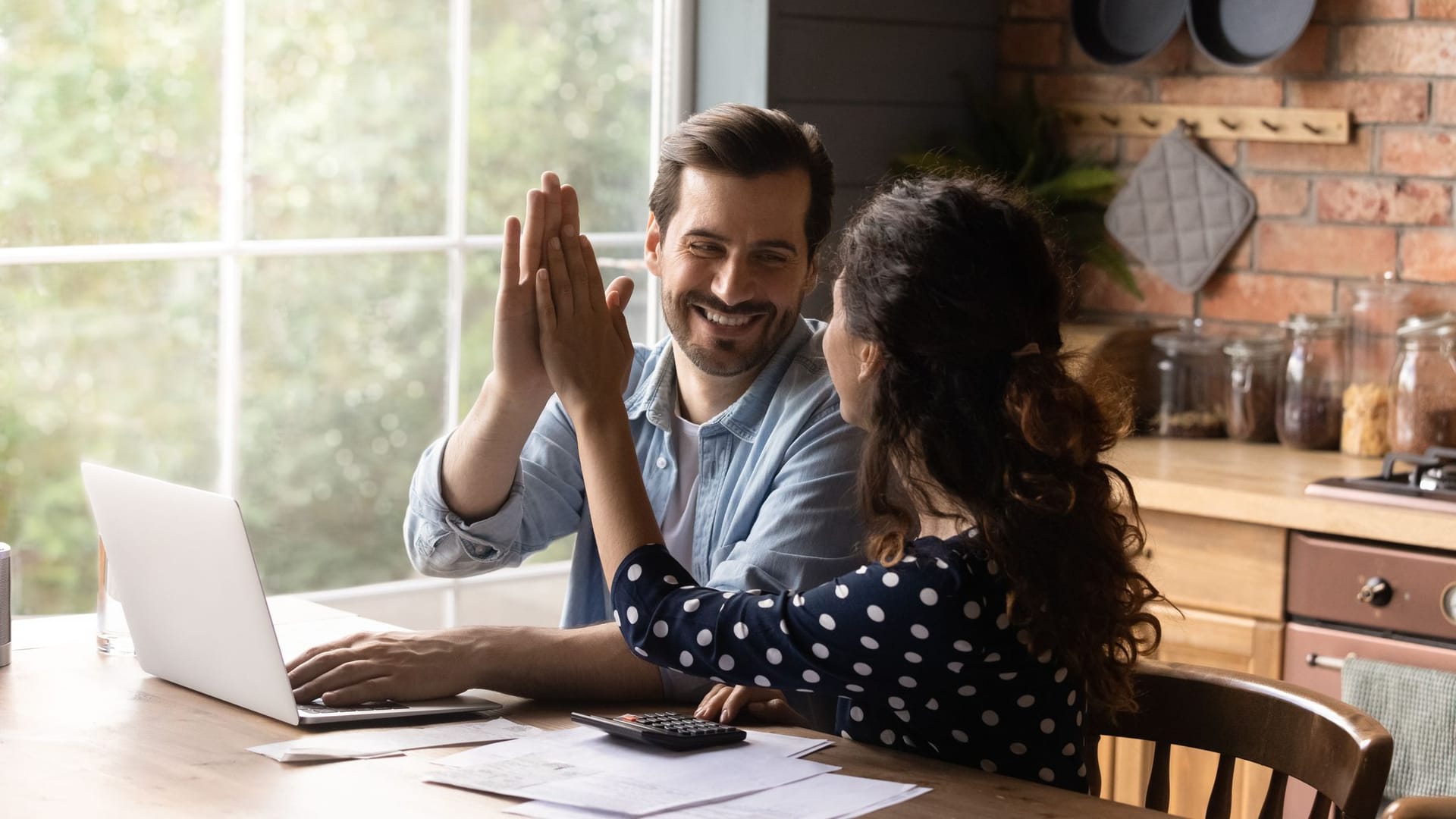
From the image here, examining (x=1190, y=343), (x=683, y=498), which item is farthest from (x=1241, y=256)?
(x=683, y=498)

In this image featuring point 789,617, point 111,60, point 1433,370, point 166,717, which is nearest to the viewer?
point 789,617

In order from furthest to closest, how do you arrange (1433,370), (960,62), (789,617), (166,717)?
(960,62) → (1433,370) → (166,717) → (789,617)

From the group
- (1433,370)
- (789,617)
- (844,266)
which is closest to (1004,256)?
(844,266)

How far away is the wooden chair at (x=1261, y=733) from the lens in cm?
142

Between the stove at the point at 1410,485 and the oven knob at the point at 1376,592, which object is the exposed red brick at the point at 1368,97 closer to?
the stove at the point at 1410,485

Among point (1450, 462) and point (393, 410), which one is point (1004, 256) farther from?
point (393, 410)

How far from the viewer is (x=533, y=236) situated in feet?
5.82

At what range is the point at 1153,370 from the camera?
332 cm

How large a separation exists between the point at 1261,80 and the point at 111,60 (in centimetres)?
215

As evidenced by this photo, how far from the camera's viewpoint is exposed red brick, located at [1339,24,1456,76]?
3.01 meters

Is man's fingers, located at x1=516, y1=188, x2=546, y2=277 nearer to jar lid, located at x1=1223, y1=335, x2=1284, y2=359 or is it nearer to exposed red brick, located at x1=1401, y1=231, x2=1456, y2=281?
jar lid, located at x1=1223, y1=335, x2=1284, y2=359

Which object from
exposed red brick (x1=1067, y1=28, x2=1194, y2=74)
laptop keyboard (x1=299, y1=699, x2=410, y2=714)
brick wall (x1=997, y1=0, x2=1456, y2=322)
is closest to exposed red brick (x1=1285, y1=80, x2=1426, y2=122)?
brick wall (x1=997, y1=0, x2=1456, y2=322)

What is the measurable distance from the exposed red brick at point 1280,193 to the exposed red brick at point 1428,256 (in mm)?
213

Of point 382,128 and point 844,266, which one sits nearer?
point 844,266
